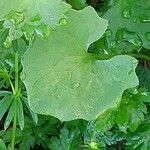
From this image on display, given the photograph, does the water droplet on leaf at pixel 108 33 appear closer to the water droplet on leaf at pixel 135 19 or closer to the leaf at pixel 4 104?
the water droplet on leaf at pixel 135 19

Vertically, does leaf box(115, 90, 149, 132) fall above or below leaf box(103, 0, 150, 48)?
below

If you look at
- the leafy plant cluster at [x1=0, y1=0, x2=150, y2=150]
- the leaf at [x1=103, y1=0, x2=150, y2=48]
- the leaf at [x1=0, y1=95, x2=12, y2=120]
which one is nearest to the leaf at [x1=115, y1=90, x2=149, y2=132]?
the leafy plant cluster at [x1=0, y1=0, x2=150, y2=150]

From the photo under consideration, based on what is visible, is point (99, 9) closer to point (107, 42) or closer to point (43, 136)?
point (107, 42)

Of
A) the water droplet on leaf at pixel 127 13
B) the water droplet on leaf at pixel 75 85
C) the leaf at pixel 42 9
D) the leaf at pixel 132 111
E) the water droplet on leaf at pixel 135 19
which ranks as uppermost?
the leaf at pixel 42 9

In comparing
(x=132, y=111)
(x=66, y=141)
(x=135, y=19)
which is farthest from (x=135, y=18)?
(x=66, y=141)

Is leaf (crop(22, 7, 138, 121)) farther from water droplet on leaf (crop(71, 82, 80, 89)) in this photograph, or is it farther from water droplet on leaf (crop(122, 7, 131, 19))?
water droplet on leaf (crop(122, 7, 131, 19))

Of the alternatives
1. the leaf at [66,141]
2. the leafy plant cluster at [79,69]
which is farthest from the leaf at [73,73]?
the leaf at [66,141]

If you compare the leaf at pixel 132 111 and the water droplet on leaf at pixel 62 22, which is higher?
the water droplet on leaf at pixel 62 22
